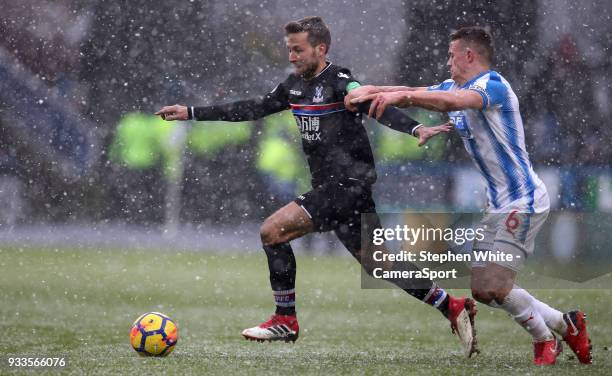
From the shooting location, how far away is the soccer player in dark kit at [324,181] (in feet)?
18.2

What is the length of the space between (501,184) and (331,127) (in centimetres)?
107

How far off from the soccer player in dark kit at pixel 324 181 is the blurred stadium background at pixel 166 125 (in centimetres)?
1016

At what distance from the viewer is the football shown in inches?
208

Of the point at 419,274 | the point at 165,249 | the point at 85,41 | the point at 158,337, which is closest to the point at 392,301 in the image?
the point at 419,274

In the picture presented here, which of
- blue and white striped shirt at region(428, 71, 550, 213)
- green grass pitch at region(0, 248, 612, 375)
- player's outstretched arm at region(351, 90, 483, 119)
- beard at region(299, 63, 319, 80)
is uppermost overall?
beard at region(299, 63, 319, 80)

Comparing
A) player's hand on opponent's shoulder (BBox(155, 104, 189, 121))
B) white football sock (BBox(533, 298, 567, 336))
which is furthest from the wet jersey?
white football sock (BBox(533, 298, 567, 336))

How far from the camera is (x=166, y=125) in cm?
1720

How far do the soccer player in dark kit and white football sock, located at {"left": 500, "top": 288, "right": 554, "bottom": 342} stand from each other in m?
0.29

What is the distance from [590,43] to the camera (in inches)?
618

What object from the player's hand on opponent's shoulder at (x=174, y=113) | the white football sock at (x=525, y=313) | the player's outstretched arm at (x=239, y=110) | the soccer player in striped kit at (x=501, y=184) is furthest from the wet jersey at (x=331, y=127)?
the white football sock at (x=525, y=313)

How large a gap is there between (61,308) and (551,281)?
19.3ft

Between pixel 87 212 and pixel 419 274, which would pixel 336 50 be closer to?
pixel 87 212

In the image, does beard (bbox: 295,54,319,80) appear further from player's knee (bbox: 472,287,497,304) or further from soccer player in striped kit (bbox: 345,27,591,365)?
player's knee (bbox: 472,287,497,304)

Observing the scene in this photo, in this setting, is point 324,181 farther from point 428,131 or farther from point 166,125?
point 166,125
